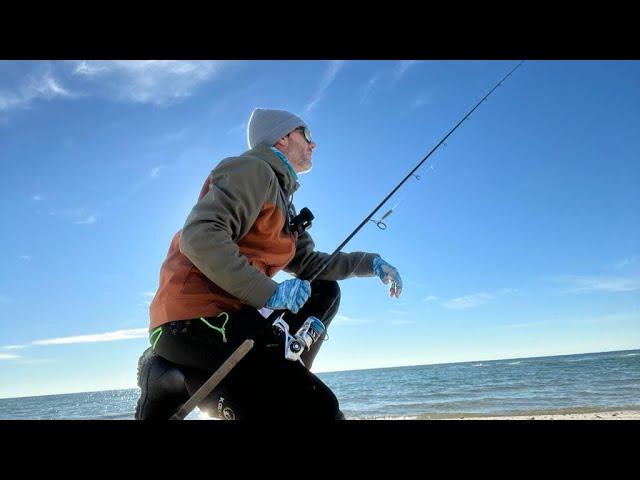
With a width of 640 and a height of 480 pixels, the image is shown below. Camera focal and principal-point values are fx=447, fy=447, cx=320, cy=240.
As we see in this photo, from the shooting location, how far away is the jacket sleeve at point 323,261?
3.47 meters

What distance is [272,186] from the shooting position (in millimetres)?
2594

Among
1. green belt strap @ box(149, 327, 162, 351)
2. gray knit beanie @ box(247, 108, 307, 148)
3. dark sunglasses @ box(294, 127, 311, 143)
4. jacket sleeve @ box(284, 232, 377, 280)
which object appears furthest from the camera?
jacket sleeve @ box(284, 232, 377, 280)

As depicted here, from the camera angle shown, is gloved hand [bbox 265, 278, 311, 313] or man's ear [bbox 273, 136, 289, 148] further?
man's ear [bbox 273, 136, 289, 148]

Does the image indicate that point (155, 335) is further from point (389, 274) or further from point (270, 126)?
point (389, 274)

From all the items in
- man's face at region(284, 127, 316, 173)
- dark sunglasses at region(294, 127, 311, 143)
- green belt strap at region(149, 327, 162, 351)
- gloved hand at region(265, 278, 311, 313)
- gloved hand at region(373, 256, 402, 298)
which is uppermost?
dark sunglasses at region(294, 127, 311, 143)

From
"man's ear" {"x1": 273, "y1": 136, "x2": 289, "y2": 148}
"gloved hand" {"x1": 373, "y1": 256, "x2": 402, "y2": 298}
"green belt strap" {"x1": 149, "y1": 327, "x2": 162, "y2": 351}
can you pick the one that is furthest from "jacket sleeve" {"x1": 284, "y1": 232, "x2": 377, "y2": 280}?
"green belt strap" {"x1": 149, "y1": 327, "x2": 162, "y2": 351}

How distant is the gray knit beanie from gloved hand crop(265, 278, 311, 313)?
3.84 feet

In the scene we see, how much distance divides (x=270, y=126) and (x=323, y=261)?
109cm

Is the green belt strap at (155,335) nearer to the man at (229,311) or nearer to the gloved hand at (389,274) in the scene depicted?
the man at (229,311)

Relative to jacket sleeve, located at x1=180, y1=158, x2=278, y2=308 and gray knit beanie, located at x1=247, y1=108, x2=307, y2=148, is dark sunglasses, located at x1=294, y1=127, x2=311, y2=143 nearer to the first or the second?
gray knit beanie, located at x1=247, y1=108, x2=307, y2=148

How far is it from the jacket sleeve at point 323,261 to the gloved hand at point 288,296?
1.00 m

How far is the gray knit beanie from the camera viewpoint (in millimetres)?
3131

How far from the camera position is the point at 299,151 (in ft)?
10.7
